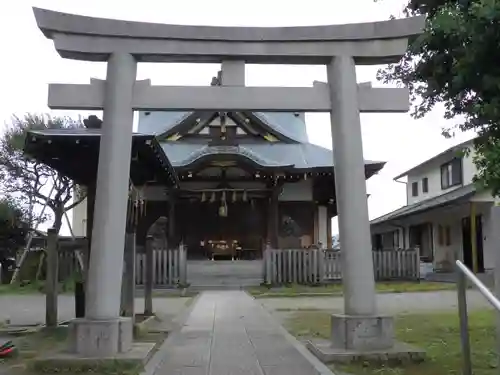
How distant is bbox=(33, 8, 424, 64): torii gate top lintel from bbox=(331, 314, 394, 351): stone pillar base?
3.49 m

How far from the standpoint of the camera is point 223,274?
79.2 feet

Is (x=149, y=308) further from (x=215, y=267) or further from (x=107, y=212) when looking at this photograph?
(x=215, y=267)

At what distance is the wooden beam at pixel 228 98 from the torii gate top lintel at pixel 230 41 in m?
0.43

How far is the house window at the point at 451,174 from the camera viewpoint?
100 ft

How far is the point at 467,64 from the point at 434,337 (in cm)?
413

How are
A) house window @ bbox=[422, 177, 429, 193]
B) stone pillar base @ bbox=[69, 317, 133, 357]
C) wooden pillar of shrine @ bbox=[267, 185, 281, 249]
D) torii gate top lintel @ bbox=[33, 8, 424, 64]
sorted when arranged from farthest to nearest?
house window @ bbox=[422, 177, 429, 193]
wooden pillar of shrine @ bbox=[267, 185, 281, 249]
torii gate top lintel @ bbox=[33, 8, 424, 64]
stone pillar base @ bbox=[69, 317, 133, 357]

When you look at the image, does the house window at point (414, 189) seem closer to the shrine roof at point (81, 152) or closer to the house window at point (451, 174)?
the house window at point (451, 174)

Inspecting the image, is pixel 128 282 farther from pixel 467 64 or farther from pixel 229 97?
pixel 467 64

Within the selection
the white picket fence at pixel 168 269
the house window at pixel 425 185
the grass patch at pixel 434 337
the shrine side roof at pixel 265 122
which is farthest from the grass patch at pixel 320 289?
the house window at pixel 425 185

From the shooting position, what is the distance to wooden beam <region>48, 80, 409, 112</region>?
780cm

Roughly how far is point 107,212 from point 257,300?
10.2 meters

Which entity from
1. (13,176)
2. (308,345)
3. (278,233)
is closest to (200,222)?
(278,233)

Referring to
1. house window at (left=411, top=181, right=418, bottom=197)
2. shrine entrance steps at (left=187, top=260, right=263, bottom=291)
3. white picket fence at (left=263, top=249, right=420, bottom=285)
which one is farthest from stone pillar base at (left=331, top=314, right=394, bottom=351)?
house window at (left=411, top=181, right=418, bottom=197)

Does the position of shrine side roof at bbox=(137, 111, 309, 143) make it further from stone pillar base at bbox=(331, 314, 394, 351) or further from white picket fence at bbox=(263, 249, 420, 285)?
stone pillar base at bbox=(331, 314, 394, 351)
